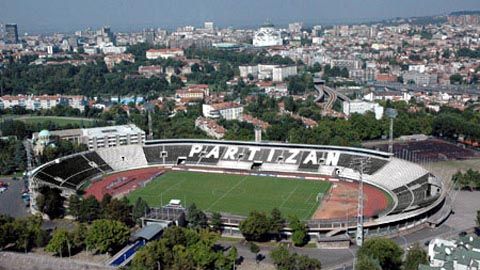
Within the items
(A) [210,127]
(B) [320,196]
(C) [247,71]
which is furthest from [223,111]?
(C) [247,71]

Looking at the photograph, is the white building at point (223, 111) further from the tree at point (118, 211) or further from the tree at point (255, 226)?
the tree at point (255, 226)

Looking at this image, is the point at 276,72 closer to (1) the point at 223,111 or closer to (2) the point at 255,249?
(1) the point at 223,111

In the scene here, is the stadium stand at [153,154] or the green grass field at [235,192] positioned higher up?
the stadium stand at [153,154]

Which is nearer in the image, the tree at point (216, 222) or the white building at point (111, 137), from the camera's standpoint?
the tree at point (216, 222)

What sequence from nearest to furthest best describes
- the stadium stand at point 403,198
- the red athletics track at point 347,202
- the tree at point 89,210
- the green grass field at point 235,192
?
the stadium stand at point 403,198, the tree at point 89,210, the red athletics track at point 347,202, the green grass field at point 235,192

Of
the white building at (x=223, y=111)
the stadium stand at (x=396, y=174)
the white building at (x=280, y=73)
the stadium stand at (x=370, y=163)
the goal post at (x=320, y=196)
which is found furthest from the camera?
the white building at (x=280, y=73)

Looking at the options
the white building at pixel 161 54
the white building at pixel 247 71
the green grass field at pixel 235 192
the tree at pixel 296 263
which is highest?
the white building at pixel 161 54

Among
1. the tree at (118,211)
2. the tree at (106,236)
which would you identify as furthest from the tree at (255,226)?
the tree at (118,211)

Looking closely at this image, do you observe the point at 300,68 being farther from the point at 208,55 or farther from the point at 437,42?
the point at 437,42
